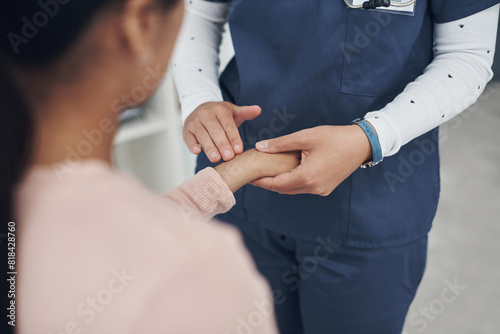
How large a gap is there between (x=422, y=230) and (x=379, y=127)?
249 mm

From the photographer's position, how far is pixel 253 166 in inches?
26.2

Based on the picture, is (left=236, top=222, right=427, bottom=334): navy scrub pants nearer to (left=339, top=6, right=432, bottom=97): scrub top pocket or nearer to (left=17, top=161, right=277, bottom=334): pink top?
(left=339, top=6, right=432, bottom=97): scrub top pocket

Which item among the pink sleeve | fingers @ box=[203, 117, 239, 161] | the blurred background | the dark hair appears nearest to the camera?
the dark hair

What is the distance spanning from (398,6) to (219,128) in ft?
1.05

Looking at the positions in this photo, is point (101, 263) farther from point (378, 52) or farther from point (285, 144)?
point (378, 52)

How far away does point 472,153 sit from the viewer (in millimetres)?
2326

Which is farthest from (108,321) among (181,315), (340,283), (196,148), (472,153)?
(472,153)

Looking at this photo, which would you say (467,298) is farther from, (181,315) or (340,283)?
(181,315)


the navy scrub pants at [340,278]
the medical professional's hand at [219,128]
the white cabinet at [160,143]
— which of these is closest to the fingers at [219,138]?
the medical professional's hand at [219,128]

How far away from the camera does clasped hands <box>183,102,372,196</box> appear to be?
62 cm

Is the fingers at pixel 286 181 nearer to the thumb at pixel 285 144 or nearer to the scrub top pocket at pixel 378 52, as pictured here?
the thumb at pixel 285 144

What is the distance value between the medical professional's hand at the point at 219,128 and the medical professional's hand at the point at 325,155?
8 centimetres

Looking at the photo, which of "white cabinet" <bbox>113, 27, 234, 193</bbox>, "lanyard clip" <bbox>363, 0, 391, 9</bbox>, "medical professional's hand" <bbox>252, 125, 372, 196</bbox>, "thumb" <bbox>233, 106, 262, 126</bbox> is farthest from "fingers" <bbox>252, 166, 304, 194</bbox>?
"white cabinet" <bbox>113, 27, 234, 193</bbox>

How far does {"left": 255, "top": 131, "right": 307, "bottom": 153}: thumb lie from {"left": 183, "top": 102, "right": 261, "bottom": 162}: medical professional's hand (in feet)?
0.14
